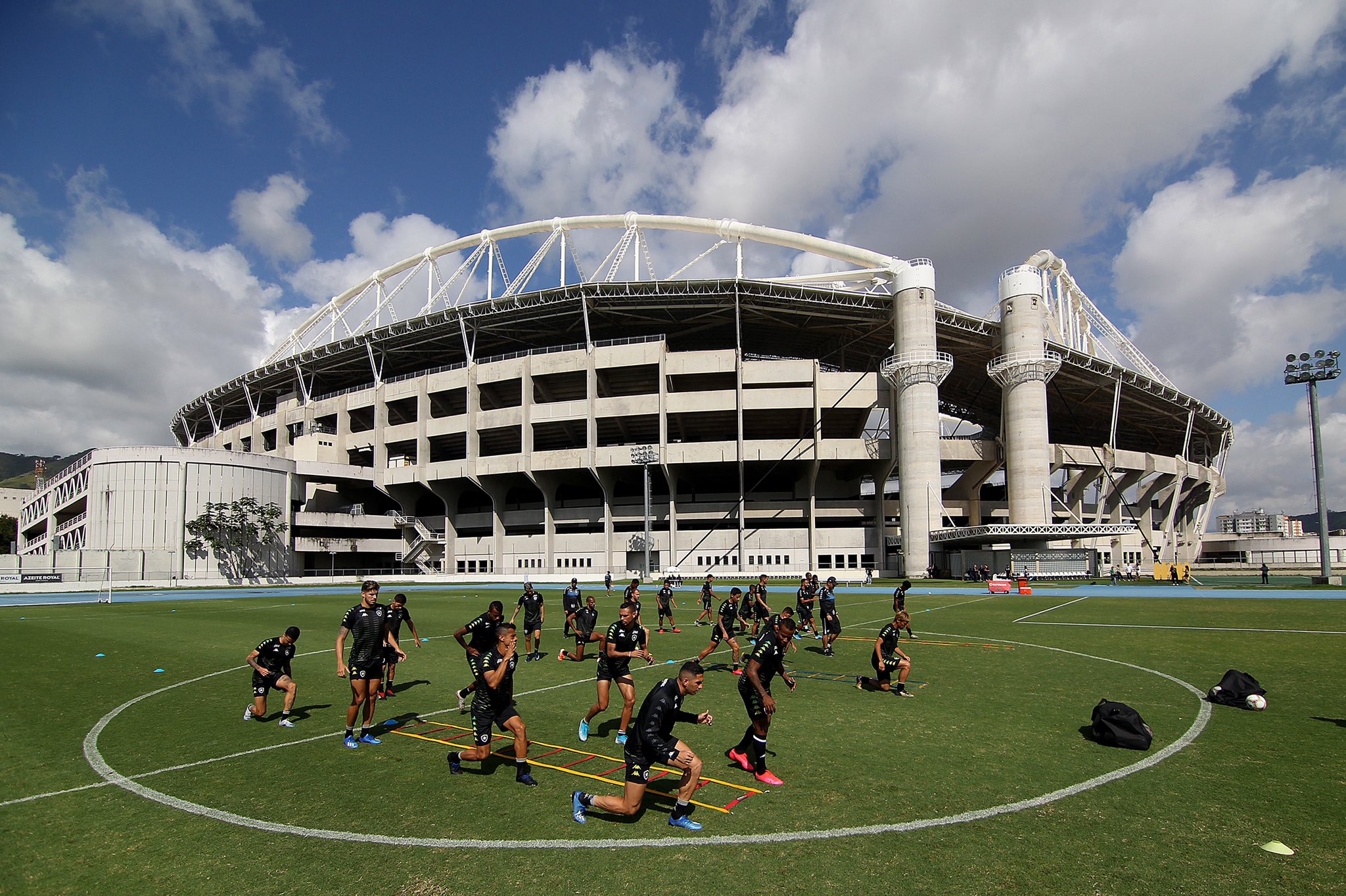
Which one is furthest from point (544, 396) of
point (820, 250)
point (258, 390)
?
point (258, 390)

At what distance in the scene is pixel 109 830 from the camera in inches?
276

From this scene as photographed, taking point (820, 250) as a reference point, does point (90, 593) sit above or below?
below

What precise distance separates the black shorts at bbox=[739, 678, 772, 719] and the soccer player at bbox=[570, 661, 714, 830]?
4.99 feet

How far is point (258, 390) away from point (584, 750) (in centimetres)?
9632

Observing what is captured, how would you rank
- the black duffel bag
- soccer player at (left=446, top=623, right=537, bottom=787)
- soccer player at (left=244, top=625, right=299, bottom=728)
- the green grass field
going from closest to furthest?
the green grass field, soccer player at (left=446, top=623, right=537, bottom=787), the black duffel bag, soccer player at (left=244, top=625, right=299, bottom=728)

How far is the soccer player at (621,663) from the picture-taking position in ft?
33.7

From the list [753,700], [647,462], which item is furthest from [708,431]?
[753,700]

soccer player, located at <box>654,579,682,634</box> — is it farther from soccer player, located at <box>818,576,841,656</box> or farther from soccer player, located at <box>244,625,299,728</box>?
soccer player, located at <box>244,625,299,728</box>

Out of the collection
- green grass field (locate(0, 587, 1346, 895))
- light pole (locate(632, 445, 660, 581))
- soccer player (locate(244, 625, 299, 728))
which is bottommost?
green grass field (locate(0, 587, 1346, 895))

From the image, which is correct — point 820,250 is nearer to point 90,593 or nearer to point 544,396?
point 544,396

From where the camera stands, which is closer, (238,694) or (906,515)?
(238,694)

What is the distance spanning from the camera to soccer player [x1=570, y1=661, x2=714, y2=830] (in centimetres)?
700

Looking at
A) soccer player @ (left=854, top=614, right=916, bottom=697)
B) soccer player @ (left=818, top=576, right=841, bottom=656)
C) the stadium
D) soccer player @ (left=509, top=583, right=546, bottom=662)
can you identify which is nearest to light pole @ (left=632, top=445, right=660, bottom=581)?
the stadium

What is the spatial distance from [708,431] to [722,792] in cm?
6365
